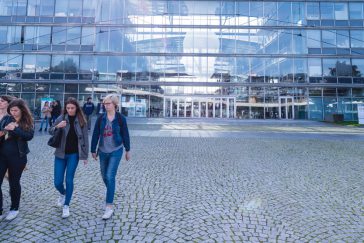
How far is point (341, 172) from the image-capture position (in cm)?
550

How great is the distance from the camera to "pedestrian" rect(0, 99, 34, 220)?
3027 mm

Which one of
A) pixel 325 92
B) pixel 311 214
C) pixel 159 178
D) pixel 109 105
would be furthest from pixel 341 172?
pixel 325 92

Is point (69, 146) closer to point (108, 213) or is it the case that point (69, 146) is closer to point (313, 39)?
point (108, 213)

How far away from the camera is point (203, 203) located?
144 inches

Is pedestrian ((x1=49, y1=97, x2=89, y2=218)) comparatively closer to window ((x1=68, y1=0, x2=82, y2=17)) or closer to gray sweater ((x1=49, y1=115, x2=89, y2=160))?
gray sweater ((x1=49, y1=115, x2=89, y2=160))

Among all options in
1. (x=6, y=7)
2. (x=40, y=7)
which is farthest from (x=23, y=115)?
(x=6, y=7)

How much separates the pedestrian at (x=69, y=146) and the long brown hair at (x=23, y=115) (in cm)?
31

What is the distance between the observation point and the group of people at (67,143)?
307 centimetres

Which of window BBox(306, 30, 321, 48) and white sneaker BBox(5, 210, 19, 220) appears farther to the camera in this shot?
window BBox(306, 30, 321, 48)

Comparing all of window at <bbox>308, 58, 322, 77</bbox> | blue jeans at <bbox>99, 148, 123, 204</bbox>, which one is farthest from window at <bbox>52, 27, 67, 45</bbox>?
window at <bbox>308, 58, 322, 77</bbox>

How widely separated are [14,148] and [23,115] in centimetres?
49

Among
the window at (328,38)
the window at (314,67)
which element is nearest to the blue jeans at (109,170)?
the window at (314,67)

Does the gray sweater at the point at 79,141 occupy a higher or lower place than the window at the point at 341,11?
lower

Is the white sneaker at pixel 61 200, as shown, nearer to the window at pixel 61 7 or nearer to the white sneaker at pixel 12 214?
the white sneaker at pixel 12 214
